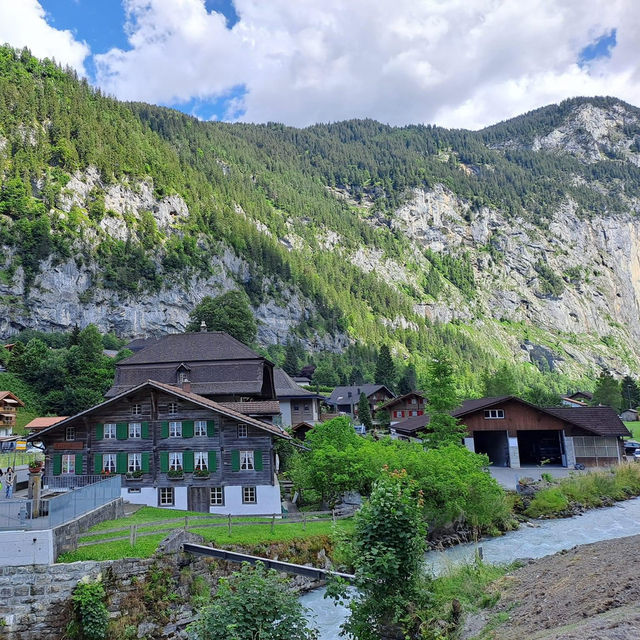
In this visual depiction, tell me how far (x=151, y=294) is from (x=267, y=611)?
4901 inches

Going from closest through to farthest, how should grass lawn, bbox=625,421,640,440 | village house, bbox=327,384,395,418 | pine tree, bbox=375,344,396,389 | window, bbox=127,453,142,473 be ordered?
window, bbox=127,453,142,473 → grass lawn, bbox=625,421,640,440 → village house, bbox=327,384,395,418 → pine tree, bbox=375,344,396,389

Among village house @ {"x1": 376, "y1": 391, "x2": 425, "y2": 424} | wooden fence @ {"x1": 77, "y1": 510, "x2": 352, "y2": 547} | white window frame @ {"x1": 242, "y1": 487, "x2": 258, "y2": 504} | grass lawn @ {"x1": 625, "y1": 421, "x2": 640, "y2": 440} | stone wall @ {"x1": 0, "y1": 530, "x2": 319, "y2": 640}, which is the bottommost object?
stone wall @ {"x1": 0, "y1": 530, "x2": 319, "y2": 640}

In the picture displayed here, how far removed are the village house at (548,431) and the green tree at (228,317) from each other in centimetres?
4326

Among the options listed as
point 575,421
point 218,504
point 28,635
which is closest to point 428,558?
point 218,504

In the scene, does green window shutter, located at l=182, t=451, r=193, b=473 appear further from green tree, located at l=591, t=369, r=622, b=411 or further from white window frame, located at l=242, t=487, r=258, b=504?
green tree, located at l=591, t=369, r=622, b=411

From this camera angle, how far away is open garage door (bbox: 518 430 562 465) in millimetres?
52688

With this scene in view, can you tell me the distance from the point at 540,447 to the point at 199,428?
3737 centimetres

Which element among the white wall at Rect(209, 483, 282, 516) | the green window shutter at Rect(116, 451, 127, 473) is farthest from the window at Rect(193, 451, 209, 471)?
the green window shutter at Rect(116, 451, 127, 473)

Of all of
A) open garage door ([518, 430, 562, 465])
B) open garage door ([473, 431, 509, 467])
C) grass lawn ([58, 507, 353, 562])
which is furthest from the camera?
open garage door ([518, 430, 562, 465])

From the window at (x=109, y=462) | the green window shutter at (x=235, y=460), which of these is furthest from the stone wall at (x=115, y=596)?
the window at (x=109, y=462)

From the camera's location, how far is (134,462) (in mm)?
33250

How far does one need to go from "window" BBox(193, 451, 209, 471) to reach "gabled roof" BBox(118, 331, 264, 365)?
1516 cm

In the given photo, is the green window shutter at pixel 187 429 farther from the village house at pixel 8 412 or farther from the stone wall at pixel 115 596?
the village house at pixel 8 412

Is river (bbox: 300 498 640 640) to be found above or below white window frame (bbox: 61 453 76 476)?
below
